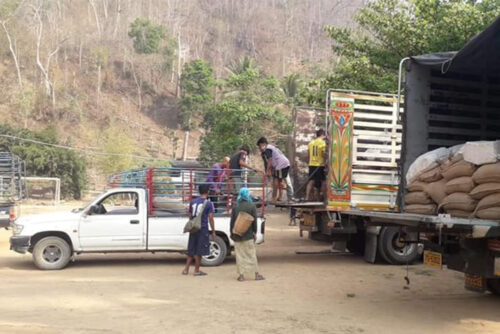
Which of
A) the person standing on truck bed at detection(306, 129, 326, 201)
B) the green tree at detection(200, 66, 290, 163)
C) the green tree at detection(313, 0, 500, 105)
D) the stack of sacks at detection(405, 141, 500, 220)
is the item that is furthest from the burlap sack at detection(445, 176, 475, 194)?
the green tree at detection(200, 66, 290, 163)

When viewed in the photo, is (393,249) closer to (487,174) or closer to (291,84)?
(487,174)

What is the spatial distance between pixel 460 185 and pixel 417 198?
2.41 ft

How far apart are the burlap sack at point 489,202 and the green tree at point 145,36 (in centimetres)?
5702

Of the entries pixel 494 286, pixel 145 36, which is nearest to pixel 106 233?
pixel 494 286

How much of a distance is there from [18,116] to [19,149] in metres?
17.8

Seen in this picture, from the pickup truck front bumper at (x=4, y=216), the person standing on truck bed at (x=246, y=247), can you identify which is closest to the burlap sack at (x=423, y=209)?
the person standing on truck bed at (x=246, y=247)

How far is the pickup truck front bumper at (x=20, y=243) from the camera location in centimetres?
1001

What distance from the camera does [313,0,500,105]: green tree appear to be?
1512 cm

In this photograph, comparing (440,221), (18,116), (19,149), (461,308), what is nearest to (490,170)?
(440,221)

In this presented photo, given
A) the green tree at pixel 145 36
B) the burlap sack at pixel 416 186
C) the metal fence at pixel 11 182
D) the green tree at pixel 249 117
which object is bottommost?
the metal fence at pixel 11 182

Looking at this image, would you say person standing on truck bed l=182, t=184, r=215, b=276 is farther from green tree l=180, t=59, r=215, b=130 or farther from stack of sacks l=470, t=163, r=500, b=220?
green tree l=180, t=59, r=215, b=130

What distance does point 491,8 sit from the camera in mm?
15695

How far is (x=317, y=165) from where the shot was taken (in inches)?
451

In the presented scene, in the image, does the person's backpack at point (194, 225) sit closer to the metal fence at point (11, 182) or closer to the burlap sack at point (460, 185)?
the burlap sack at point (460, 185)
